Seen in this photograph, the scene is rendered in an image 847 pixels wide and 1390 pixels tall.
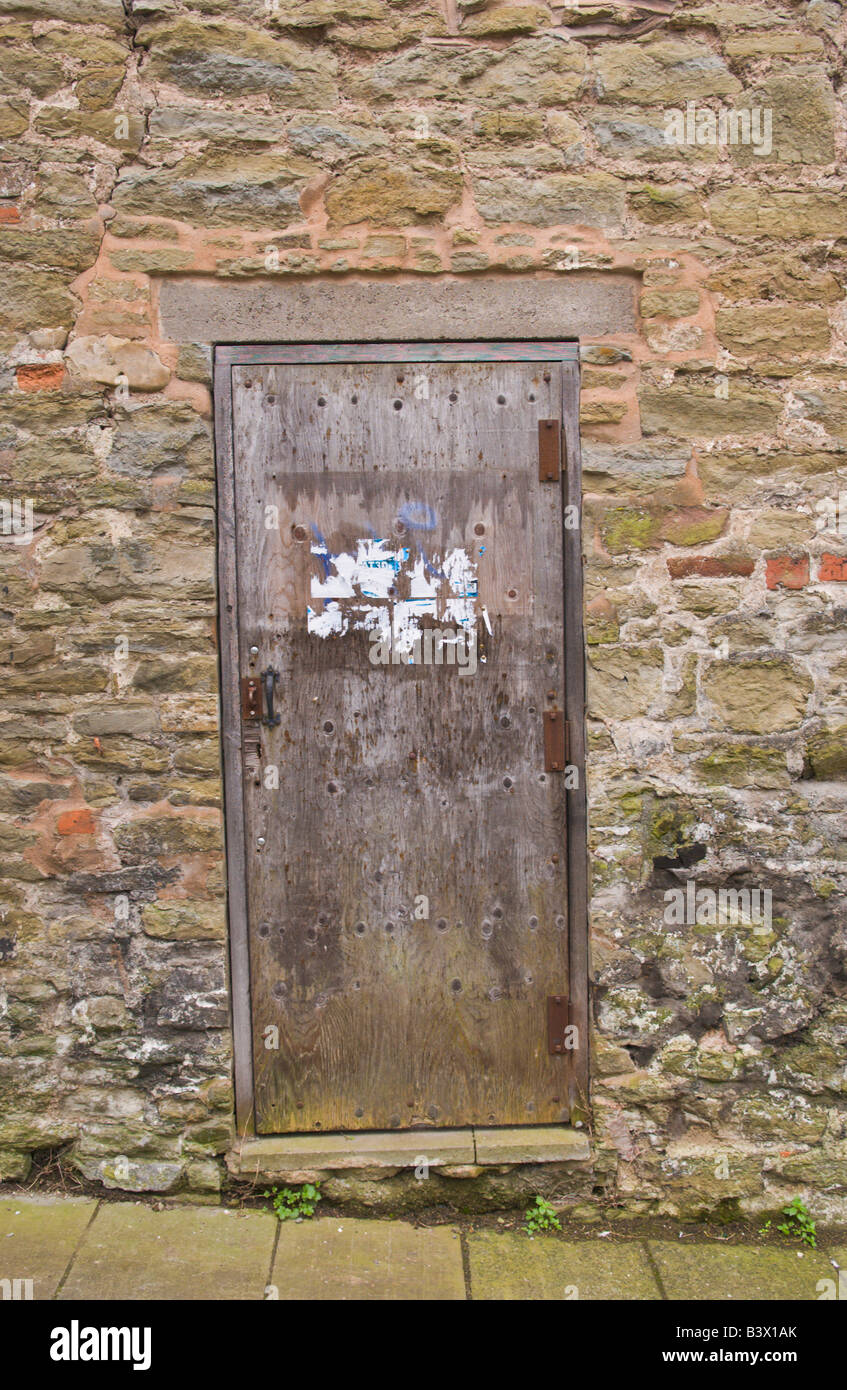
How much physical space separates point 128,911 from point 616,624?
1.78 m

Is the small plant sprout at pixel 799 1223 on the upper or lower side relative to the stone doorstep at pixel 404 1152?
lower

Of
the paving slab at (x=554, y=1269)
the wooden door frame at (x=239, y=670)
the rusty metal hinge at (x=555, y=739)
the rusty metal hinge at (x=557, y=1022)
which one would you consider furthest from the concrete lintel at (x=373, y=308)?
the paving slab at (x=554, y=1269)

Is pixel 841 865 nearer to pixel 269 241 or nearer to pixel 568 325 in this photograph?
pixel 568 325

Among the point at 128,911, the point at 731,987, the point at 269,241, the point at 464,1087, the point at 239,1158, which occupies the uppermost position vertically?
the point at 269,241

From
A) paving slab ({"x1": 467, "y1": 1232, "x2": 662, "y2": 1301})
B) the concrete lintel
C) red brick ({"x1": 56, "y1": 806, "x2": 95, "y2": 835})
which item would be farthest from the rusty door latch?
paving slab ({"x1": 467, "y1": 1232, "x2": 662, "y2": 1301})

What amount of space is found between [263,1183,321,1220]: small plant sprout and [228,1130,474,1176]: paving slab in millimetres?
64

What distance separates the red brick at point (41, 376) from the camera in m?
2.86

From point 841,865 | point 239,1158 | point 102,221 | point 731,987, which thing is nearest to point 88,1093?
point 239,1158

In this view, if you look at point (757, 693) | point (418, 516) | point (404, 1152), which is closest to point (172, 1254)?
point (404, 1152)

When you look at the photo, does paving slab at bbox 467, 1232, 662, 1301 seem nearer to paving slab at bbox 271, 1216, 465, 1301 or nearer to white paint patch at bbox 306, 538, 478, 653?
paving slab at bbox 271, 1216, 465, 1301

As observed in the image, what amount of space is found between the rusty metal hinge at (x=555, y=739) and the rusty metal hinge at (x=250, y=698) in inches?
36.1

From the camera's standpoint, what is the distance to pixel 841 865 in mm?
2936

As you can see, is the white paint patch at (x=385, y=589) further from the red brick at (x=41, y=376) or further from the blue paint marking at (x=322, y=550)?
the red brick at (x=41, y=376)

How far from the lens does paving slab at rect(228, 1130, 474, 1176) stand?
289 centimetres
